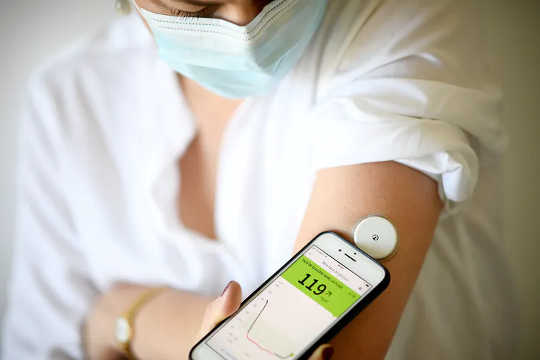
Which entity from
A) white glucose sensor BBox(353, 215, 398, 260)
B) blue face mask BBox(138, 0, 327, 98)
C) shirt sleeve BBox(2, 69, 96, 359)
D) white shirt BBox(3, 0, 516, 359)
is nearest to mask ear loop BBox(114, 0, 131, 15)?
blue face mask BBox(138, 0, 327, 98)

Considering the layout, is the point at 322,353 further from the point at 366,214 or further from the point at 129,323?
the point at 129,323

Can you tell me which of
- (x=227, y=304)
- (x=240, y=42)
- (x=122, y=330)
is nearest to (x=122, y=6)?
(x=240, y=42)

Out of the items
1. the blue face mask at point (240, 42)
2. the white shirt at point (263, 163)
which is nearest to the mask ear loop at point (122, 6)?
the blue face mask at point (240, 42)

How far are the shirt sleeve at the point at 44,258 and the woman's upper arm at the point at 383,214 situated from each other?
0.61 metres

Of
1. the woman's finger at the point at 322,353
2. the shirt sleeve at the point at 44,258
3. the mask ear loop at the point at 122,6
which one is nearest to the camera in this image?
the woman's finger at the point at 322,353

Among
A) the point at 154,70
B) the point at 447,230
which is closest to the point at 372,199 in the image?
the point at 447,230

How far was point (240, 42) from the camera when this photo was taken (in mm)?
606

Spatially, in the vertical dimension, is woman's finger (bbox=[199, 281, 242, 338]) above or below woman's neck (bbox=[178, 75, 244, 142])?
below

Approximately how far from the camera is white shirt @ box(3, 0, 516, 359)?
604 mm

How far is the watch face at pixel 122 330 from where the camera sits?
856 mm

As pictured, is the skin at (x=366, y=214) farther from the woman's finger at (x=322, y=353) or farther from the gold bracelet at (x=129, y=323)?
the gold bracelet at (x=129, y=323)

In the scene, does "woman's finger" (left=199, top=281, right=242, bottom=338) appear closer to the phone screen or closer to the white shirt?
the phone screen

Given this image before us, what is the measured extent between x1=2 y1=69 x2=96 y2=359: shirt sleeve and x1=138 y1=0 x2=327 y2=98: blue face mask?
0.43 meters

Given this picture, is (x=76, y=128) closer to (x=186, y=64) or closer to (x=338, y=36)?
(x=186, y=64)
